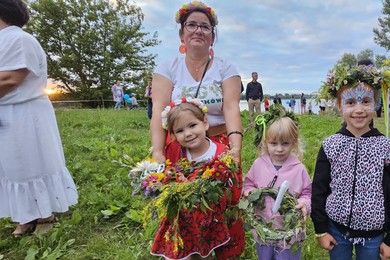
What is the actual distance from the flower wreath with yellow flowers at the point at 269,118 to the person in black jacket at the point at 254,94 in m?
9.25

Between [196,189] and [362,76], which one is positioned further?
[362,76]

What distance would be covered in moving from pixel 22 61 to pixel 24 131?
0.61 meters

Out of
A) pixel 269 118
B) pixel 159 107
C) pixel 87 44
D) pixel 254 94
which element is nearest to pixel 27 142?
pixel 159 107

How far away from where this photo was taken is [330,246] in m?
1.98

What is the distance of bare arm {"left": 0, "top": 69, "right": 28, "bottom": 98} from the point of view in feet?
8.55

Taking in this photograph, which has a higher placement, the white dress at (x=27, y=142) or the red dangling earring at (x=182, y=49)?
the red dangling earring at (x=182, y=49)

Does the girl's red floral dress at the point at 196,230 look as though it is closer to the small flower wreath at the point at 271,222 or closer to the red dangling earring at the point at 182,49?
the small flower wreath at the point at 271,222

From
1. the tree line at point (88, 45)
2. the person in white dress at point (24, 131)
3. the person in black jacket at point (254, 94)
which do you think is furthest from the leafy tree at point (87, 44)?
the person in white dress at point (24, 131)

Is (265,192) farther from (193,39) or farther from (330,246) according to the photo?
(193,39)

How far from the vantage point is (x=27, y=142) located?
2811 millimetres

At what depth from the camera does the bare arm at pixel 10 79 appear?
261cm

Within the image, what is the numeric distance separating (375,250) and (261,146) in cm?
93

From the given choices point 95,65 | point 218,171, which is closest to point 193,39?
point 218,171

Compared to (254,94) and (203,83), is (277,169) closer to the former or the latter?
(203,83)
